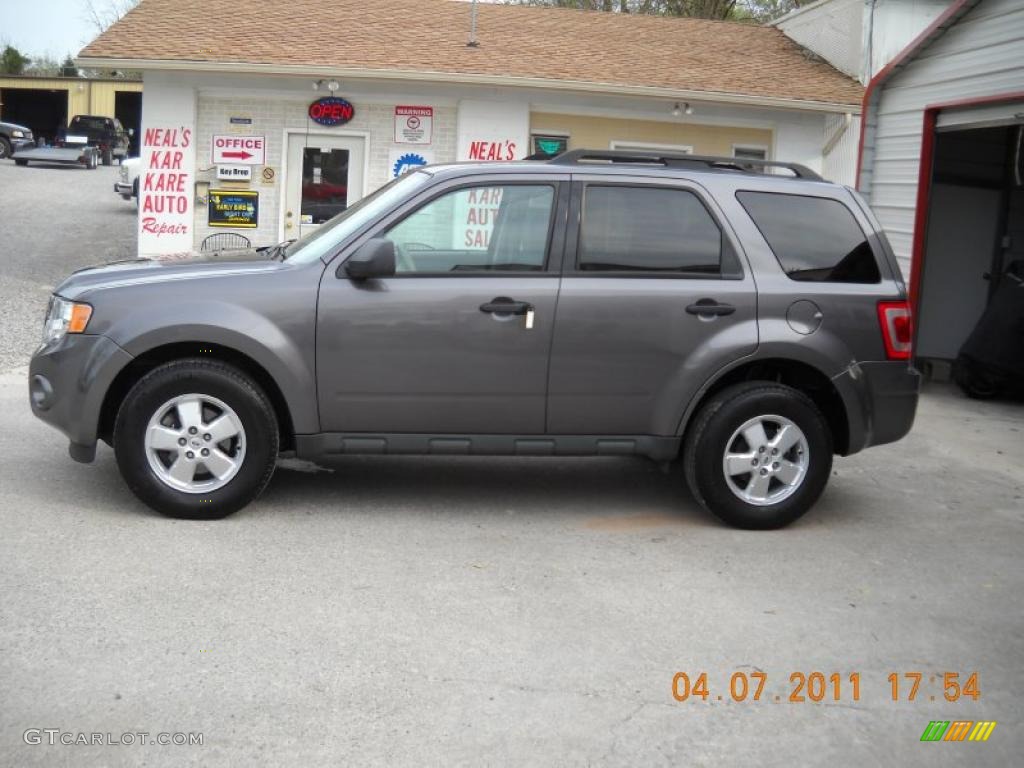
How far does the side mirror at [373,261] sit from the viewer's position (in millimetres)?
5785

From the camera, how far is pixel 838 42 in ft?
57.0

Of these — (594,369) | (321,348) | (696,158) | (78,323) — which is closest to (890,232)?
(696,158)

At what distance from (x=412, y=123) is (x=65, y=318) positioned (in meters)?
10.2

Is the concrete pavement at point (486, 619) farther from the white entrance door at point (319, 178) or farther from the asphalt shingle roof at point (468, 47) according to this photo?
the asphalt shingle roof at point (468, 47)

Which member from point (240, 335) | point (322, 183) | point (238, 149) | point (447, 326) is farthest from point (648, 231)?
point (238, 149)

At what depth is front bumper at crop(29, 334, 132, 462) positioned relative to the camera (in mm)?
5781

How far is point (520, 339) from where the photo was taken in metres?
6.00

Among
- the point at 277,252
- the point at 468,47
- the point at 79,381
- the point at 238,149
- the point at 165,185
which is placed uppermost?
the point at 468,47

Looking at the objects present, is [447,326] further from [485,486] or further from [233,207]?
[233,207]

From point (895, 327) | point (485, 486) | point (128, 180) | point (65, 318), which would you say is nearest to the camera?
point (65, 318)

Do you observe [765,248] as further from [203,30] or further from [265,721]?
[203,30]

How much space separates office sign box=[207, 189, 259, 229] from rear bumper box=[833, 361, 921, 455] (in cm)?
1091

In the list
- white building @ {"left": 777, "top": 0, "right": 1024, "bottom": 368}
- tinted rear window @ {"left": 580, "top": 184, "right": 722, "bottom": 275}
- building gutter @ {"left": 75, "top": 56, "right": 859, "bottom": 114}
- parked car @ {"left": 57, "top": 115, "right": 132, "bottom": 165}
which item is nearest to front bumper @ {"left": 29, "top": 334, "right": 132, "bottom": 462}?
tinted rear window @ {"left": 580, "top": 184, "right": 722, "bottom": 275}

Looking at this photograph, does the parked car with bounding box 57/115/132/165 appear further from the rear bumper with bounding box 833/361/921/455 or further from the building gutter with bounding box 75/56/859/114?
the rear bumper with bounding box 833/361/921/455
